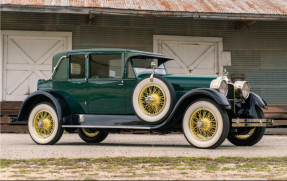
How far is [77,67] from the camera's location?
868 cm

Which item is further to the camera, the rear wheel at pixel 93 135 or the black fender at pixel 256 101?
the rear wheel at pixel 93 135

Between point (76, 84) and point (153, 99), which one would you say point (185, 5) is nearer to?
point (76, 84)

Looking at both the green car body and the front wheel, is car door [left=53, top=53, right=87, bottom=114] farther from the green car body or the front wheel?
the front wheel

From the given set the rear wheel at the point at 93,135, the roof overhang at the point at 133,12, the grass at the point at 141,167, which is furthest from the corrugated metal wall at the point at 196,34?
the grass at the point at 141,167

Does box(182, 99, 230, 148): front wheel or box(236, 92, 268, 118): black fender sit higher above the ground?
box(236, 92, 268, 118): black fender

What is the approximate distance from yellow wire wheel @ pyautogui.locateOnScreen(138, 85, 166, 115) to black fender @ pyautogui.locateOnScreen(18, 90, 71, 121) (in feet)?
4.90

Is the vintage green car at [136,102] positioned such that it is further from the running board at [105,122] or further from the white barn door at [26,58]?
the white barn door at [26,58]

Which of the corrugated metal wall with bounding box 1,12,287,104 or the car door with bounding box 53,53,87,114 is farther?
the corrugated metal wall with bounding box 1,12,287,104

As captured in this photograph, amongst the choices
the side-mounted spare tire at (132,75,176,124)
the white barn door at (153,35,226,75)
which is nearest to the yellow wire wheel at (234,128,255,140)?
the side-mounted spare tire at (132,75,176,124)

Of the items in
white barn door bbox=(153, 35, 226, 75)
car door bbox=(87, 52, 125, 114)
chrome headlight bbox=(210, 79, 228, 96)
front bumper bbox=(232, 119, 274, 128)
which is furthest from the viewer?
white barn door bbox=(153, 35, 226, 75)

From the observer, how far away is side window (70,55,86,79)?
8570mm

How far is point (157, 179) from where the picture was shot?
4512 millimetres

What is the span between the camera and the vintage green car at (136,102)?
7.45 meters

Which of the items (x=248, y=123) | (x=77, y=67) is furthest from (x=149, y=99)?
(x=77, y=67)
